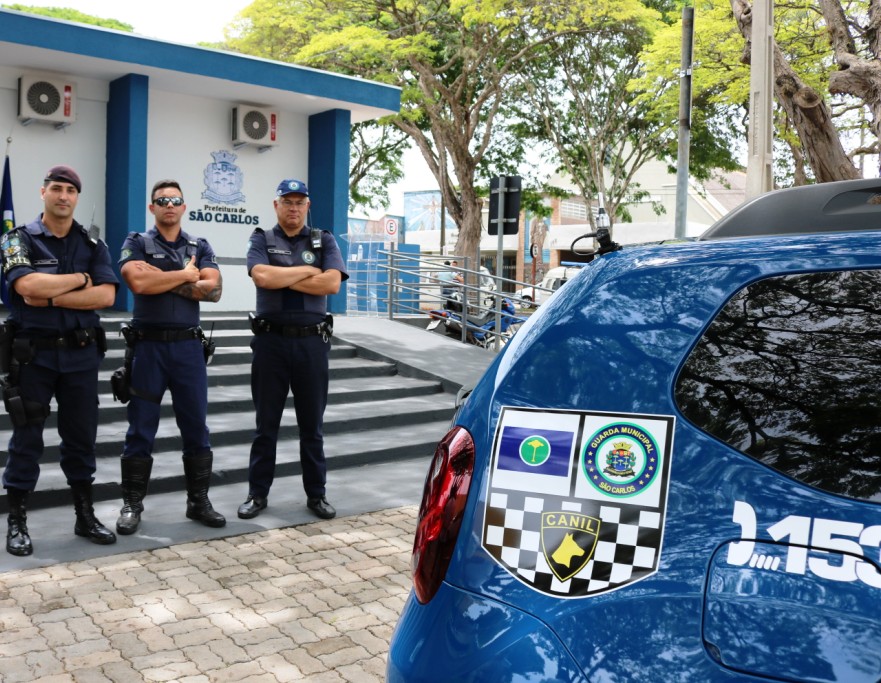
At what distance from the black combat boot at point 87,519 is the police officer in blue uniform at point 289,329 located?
85 centimetres

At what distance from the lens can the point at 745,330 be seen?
4.73 ft

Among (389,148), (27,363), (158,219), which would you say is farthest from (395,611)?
(389,148)

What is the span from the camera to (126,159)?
10.6 m

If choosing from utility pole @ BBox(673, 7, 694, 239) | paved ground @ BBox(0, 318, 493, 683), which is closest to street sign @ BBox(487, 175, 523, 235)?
utility pole @ BBox(673, 7, 694, 239)

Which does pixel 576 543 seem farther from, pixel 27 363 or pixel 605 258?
pixel 27 363

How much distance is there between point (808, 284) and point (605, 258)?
40 centimetres

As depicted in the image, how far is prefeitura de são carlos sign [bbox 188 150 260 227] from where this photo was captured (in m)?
11.7

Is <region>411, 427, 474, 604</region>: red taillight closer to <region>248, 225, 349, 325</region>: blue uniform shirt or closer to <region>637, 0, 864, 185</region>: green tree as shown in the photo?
<region>248, 225, 349, 325</region>: blue uniform shirt

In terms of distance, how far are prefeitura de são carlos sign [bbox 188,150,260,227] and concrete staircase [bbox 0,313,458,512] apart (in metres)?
1.86

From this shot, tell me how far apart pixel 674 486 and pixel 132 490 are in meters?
4.20

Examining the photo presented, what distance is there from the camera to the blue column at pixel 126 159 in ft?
34.7

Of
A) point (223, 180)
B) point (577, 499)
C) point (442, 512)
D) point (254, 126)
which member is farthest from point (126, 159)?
point (577, 499)

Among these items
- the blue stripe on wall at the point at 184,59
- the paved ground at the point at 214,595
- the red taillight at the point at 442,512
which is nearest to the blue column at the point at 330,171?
the blue stripe on wall at the point at 184,59

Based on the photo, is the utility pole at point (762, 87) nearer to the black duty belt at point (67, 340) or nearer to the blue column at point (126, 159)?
the black duty belt at point (67, 340)
